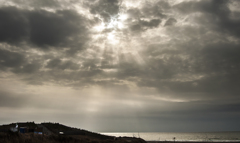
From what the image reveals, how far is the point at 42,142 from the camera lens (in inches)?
1216

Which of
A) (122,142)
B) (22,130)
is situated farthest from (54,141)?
(22,130)

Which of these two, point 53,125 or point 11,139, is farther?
point 53,125

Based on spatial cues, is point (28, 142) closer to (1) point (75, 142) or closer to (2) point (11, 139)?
(2) point (11, 139)

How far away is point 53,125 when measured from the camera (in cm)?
7119

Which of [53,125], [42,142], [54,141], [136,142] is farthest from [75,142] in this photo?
[53,125]

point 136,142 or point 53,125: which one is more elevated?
point 53,125

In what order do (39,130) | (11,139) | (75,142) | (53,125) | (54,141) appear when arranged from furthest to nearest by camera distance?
(53,125) < (39,130) < (75,142) < (54,141) < (11,139)

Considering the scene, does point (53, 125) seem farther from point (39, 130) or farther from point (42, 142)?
point (42, 142)

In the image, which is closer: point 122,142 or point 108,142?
point 108,142

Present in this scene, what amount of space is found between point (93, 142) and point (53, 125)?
1395 inches

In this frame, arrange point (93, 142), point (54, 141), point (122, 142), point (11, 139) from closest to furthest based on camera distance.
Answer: point (11, 139) → point (54, 141) → point (93, 142) → point (122, 142)

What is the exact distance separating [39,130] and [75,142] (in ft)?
72.9

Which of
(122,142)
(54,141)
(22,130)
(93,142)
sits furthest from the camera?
(22,130)

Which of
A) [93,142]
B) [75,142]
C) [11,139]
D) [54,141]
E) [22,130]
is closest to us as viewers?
[11,139]
